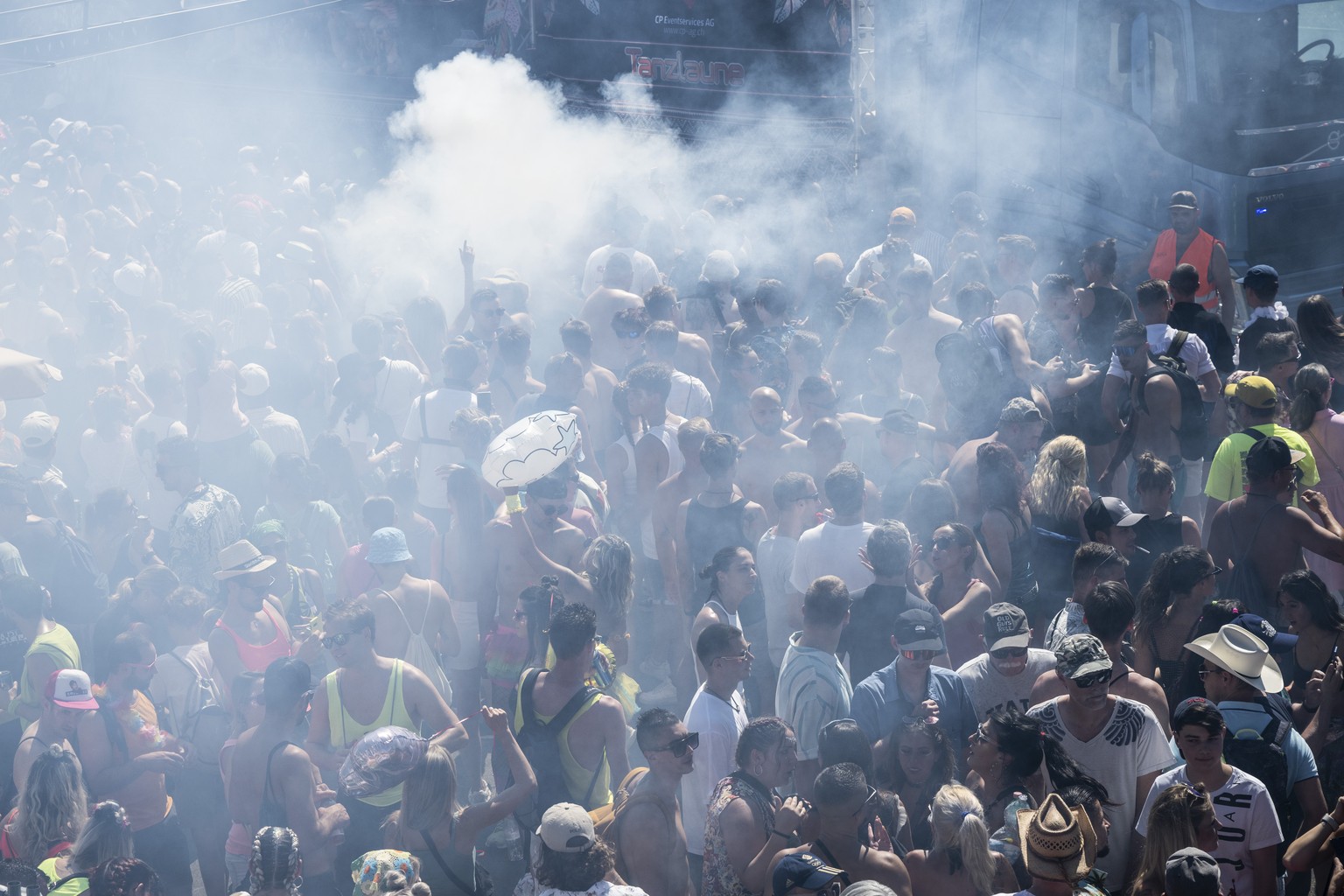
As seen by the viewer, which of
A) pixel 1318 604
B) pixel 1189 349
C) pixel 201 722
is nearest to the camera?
pixel 1318 604

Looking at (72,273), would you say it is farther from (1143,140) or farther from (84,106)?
(84,106)

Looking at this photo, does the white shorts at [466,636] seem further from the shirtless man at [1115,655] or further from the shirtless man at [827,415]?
the shirtless man at [1115,655]

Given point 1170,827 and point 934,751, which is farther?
point 934,751

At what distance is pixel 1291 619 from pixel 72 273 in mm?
9434

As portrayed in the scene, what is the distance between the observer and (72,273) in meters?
10.0

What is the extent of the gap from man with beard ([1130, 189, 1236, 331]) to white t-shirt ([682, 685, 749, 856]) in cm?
547

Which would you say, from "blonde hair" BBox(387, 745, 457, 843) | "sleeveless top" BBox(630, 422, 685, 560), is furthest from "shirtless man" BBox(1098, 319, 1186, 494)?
"blonde hair" BBox(387, 745, 457, 843)

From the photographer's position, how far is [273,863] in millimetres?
3836

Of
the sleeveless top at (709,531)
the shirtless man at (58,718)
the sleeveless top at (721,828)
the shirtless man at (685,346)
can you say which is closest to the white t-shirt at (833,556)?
the sleeveless top at (709,531)

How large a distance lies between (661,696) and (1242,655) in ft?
11.0

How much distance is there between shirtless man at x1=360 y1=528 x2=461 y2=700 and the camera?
17.3ft

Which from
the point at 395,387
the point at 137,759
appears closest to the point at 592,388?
the point at 395,387

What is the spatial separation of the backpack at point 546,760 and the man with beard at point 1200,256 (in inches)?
227

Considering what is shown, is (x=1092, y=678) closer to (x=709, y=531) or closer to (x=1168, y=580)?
(x=1168, y=580)
